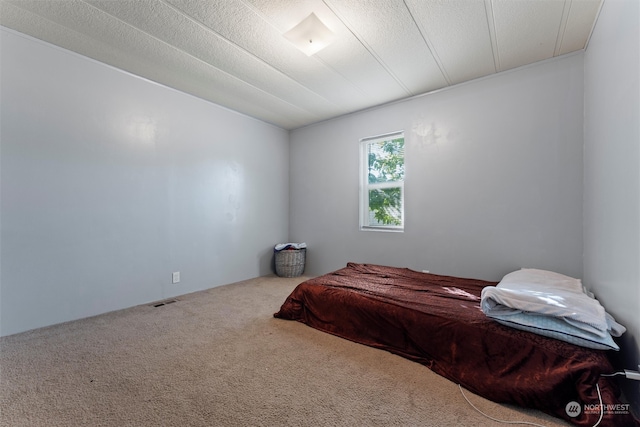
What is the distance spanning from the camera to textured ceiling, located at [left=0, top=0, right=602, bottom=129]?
182cm

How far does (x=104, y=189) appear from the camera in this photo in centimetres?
252

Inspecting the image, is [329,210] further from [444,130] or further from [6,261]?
[6,261]

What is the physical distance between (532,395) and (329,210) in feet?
9.77

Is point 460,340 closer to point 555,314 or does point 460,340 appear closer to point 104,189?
point 555,314

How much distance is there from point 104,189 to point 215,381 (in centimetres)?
219

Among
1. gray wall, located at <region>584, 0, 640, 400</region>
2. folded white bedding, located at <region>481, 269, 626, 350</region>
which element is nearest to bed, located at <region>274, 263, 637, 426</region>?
folded white bedding, located at <region>481, 269, 626, 350</region>

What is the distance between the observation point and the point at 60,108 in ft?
7.48

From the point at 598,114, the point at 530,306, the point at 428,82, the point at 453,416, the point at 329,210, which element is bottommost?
Result: the point at 453,416

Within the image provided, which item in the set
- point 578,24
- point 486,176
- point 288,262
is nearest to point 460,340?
point 486,176

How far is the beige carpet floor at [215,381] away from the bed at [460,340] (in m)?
0.08

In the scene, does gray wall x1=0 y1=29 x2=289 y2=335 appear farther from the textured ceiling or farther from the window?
the window

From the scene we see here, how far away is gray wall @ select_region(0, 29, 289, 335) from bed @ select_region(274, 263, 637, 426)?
5.36ft

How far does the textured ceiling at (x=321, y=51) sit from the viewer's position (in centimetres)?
182

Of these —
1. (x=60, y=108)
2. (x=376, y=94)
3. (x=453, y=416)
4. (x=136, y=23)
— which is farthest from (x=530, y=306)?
(x=60, y=108)
